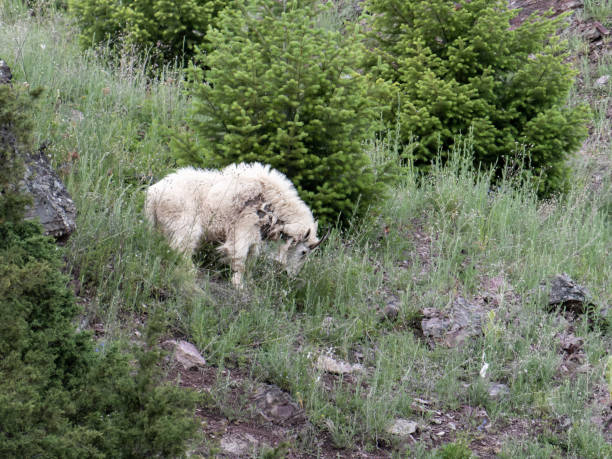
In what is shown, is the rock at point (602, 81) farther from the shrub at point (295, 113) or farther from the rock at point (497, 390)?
the rock at point (497, 390)

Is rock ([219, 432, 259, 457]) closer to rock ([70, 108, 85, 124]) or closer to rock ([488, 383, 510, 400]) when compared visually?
rock ([488, 383, 510, 400])

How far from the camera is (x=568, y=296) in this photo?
6.14 meters

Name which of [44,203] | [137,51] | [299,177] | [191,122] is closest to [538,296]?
[299,177]

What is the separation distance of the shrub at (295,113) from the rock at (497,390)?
220 cm

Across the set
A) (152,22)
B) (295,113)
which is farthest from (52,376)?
(152,22)

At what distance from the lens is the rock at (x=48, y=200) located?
4191 mm

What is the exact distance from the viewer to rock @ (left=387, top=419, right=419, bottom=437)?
14.2 ft

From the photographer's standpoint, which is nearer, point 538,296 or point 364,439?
point 364,439

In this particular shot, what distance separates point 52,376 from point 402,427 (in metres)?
2.56

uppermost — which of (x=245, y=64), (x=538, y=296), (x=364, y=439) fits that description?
(x=245, y=64)

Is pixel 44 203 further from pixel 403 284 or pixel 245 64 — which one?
pixel 403 284

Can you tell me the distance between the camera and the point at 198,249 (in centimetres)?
566

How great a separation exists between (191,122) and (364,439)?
3.72 meters

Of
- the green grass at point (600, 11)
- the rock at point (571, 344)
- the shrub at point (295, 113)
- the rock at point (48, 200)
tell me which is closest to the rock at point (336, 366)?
the shrub at point (295, 113)
